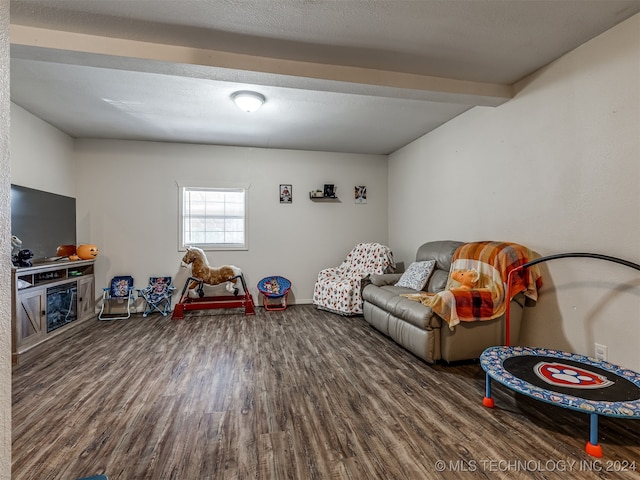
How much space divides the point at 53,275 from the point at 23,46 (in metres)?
2.54

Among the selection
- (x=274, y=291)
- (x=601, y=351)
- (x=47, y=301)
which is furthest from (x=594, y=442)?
(x=47, y=301)

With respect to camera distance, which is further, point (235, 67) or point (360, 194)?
point (360, 194)

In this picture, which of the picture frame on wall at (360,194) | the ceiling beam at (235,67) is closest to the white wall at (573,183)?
the ceiling beam at (235,67)

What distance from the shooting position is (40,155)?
3896 mm

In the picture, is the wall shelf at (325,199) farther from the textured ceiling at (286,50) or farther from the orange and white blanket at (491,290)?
the orange and white blanket at (491,290)

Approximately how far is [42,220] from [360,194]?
175 inches

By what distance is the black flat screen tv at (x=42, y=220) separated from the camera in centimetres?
327

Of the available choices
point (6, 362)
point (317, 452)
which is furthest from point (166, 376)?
point (6, 362)

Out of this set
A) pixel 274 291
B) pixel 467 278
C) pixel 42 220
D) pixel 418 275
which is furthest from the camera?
pixel 274 291

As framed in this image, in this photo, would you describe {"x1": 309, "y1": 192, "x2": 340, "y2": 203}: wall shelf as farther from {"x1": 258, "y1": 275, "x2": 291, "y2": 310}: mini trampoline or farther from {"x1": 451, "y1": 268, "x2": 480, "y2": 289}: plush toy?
{"x1": 451, "y1": 268, "x2": 480, "y2": 289}: plush toy

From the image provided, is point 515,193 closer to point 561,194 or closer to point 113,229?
point 561,194

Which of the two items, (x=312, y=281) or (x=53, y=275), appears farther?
(x=312, y=281)

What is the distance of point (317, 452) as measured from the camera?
1723 millimetres

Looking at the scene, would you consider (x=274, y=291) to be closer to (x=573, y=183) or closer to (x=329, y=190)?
(x=329, y=190)
